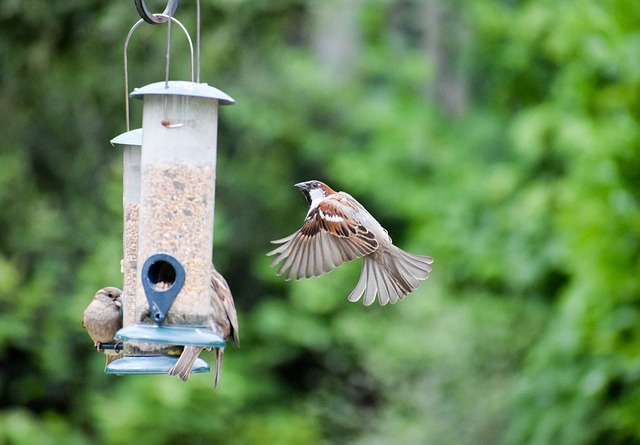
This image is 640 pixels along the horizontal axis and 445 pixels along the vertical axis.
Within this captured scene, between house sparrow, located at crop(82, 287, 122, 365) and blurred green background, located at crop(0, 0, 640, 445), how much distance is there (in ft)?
10.0

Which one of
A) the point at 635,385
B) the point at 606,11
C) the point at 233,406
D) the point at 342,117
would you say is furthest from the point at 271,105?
the point at 635,385

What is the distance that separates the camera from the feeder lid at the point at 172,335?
3.98 m

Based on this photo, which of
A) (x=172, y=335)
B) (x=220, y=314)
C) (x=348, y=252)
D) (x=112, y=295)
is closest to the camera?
(x=172, y=335)

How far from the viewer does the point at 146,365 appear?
165 inches

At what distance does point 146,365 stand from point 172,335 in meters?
0.24

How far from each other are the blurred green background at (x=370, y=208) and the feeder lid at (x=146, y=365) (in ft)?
11.5

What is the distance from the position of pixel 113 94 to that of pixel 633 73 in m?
4.69

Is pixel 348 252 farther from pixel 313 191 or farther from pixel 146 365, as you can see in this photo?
pixel 146 365

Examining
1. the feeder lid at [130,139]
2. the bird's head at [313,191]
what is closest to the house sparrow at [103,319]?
the feeder lid at [130,139]

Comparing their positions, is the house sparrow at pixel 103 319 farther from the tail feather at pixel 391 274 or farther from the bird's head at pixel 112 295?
the tail feather at pixel 391 274

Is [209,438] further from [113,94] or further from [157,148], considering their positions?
[157,148]

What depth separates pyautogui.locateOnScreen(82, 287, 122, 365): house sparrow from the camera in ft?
15.3

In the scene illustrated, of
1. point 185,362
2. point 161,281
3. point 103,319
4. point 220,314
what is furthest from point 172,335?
point 103,319

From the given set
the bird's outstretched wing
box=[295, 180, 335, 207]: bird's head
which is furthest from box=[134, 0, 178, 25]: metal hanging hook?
box=[295, 180, 335, 207]: bird's head
